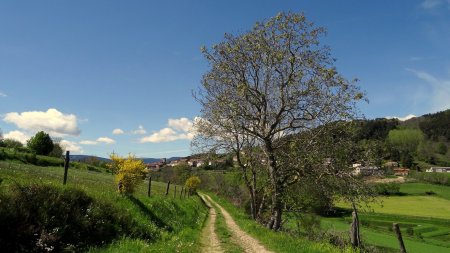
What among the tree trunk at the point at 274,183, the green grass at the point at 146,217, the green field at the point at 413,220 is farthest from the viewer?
the green field at the point at 413,220

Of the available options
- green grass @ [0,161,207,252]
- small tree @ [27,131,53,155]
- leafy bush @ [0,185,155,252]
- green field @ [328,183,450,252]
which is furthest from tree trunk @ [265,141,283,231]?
small tree @ [27,131,53,155]

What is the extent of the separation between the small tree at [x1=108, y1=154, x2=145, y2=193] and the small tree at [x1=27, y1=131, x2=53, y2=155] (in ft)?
245

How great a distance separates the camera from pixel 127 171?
21406mm

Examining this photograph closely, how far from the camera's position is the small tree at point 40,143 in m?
88.6

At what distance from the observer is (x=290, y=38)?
25406mm

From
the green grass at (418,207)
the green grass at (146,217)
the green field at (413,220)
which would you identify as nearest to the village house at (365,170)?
the green grass at (146,217)

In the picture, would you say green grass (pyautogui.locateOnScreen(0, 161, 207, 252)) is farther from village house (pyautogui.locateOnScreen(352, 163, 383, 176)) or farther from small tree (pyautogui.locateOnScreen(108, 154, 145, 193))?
village house (pyautogui.locateOnScreen(352, 163, 383, 176))

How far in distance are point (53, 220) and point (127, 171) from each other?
9735mm

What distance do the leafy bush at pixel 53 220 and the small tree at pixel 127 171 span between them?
588 centimetres

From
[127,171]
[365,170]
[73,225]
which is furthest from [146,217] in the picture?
[365,170]

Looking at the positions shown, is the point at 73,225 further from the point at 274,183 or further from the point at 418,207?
the point at 418,207

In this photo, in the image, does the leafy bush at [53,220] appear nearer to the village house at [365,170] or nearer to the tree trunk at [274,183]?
the tree trunk at [274,183]

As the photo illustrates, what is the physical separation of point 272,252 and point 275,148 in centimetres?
1220

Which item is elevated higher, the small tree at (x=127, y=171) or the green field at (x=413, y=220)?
the small tree at (x=127, y=171)
